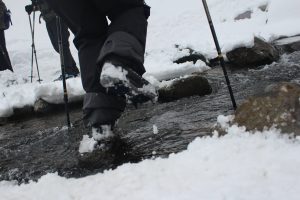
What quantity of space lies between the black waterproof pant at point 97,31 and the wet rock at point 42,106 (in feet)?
7.73

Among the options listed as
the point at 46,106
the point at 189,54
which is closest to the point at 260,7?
the point at 189,54

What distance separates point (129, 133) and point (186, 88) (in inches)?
48.8

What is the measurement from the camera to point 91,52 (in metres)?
2.96

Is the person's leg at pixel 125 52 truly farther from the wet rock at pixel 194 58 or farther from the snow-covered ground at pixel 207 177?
the wet rock at pixel 194 58

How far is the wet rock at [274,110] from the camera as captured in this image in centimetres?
214

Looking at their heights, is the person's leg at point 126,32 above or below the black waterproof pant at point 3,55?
below

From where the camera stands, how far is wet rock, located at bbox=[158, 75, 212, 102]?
4.34 metres

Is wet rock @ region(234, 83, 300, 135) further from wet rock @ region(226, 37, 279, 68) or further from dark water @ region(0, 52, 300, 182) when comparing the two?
wet rock @ region(226, 37, 279, 68)

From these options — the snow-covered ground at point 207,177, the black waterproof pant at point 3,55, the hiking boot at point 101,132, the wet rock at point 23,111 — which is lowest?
the snow-covered ground at point 207,177

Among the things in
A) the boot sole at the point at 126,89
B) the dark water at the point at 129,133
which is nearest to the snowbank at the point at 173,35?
the dark water at the point at 129,133

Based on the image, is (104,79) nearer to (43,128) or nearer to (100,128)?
(100,128)

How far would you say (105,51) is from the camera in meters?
2.62

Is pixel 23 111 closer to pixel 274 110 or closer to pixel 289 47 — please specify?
pixel 274 110

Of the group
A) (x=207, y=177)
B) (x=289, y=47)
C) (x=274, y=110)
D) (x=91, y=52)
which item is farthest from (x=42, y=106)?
(x=289, y=47)
